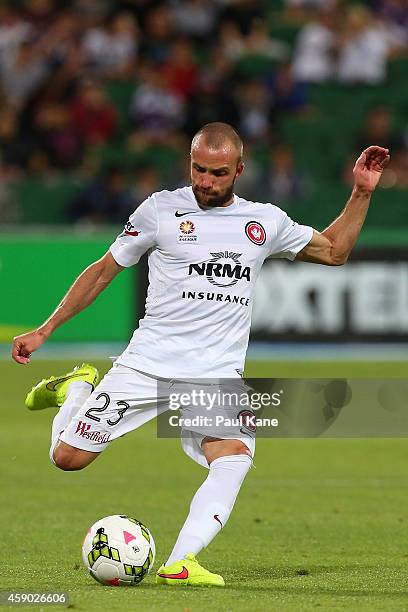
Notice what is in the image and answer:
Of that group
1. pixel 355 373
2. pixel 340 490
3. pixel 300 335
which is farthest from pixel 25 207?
pixel 340 490

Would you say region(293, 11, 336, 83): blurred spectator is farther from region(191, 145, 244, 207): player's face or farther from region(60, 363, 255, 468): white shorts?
region(60, 363, 255, 468): white shorts

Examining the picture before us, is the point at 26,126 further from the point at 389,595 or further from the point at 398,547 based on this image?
the point at 389,595

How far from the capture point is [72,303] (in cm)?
643

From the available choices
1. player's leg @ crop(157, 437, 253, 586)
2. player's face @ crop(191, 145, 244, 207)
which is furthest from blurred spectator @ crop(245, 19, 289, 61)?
player's leg @ crop(157, 437, 253, 586)

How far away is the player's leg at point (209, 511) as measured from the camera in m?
6.06

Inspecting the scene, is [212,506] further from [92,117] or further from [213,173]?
[92,117]

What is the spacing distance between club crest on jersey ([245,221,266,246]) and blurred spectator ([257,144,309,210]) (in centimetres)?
1158

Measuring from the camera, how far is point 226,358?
629cm

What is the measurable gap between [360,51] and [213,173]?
14087 mm

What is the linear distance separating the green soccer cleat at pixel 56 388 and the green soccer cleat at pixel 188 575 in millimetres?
1248

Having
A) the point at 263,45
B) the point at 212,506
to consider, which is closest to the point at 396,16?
the point at 263,45

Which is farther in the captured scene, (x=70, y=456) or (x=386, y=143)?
(x=386, y=143)

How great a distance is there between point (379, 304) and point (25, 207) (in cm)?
494

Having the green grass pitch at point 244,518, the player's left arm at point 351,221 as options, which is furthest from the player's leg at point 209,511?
the player's left arm at point 351,221
